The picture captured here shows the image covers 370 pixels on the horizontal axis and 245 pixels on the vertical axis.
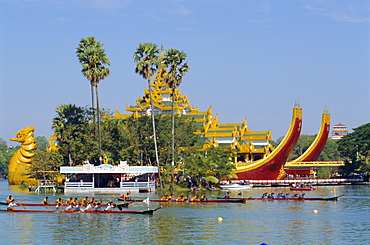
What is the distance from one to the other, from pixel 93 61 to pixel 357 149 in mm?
51257

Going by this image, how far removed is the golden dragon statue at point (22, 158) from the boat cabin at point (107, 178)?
21.5 m

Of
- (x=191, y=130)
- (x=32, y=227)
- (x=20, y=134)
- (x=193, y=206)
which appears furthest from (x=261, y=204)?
(x=20, y=134)

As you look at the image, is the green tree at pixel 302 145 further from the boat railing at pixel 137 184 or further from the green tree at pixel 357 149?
the boat railing at pixel 137 184

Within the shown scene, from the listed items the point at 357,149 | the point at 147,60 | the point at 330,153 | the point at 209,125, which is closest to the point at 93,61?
the point at 147,60

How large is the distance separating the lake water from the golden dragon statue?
140 ft

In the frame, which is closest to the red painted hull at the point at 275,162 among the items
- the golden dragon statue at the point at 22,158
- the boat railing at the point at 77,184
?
the boat railing at the point at 77,184

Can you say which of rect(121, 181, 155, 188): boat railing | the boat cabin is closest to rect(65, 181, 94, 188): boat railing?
the boat cabin

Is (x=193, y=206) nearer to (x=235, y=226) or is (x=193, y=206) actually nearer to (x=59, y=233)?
(x=235, y=226)

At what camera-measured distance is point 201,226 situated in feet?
141

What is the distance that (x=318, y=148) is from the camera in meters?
112

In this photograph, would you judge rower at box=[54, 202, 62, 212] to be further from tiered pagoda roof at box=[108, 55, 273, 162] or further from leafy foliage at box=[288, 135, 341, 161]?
leafy foliage at box=[288, 135, 341, 161]

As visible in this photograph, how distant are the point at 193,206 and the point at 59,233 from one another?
1783 cm

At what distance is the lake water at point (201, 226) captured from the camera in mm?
37406

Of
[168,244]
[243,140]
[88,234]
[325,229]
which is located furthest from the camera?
[243,140]
